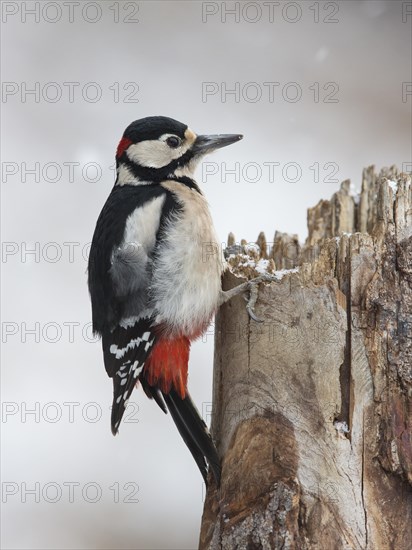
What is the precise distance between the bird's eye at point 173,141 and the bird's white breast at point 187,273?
33 cm

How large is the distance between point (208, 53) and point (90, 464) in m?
2.89

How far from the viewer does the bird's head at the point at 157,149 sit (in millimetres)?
3051

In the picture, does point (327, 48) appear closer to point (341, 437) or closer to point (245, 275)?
point (245, 275)

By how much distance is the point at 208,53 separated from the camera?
16.9ft

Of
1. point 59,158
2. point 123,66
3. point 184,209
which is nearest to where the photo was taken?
point 184,209

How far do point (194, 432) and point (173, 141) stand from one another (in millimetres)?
1217

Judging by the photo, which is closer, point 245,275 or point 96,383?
point 245,275

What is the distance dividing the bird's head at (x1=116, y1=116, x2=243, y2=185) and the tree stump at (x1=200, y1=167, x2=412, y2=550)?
2.82 ft

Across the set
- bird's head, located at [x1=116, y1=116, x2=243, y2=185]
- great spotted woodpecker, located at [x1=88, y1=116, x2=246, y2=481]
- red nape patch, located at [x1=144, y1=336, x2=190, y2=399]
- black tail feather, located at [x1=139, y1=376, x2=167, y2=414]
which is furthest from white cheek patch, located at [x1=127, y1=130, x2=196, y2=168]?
black tail feather, located at [x1=139, y1=376, x2=167, y2=414]

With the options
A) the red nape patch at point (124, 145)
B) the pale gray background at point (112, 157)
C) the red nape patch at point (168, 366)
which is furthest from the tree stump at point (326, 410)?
the pale gray background at point (112, 157)

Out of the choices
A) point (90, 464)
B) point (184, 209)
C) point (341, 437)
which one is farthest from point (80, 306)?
point (341, 437)

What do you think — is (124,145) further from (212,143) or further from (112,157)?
(112,157)

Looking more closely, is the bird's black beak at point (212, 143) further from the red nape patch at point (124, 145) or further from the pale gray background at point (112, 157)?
the pale gray background at point (112, 157)

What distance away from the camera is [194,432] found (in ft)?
8.43
